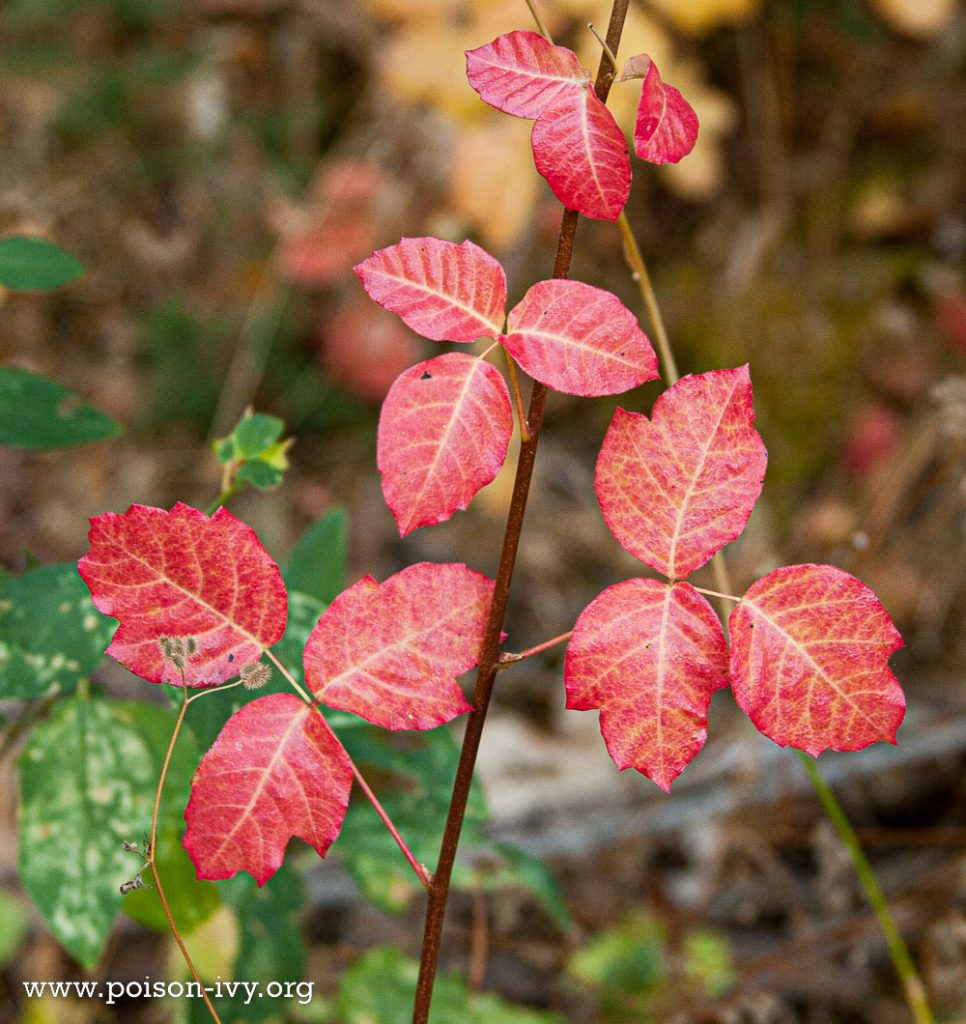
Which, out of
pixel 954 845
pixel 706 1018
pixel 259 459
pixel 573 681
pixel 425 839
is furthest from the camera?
pixel 954 845

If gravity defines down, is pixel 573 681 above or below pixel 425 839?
above

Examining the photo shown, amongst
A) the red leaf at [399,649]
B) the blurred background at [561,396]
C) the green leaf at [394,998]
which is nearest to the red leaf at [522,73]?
the red leaf at [399,649]

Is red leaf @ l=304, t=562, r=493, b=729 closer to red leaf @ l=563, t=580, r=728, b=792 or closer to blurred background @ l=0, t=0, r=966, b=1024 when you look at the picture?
red leaf @ l=563, t=580, r=728, b=792

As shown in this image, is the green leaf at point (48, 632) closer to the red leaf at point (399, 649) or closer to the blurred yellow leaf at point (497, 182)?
the red leaf at point (399, 649)

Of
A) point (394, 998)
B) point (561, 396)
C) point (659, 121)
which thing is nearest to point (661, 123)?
point (659, 121)

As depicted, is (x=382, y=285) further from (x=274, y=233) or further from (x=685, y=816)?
(x=274, y=233)

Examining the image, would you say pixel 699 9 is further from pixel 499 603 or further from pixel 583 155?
pixel 499 603

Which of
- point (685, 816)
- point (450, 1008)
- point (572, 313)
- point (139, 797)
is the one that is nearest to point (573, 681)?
point (572, 313)
